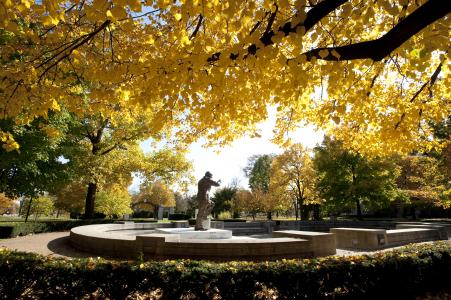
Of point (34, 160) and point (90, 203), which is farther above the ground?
point (34, 160)

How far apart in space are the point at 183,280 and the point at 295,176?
26280mm

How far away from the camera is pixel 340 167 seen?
2841 cm

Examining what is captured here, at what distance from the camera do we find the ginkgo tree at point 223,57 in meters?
3.94

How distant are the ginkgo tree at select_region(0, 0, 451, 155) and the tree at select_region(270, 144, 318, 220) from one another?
21.0 metres

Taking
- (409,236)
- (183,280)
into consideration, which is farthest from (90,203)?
(409,236)

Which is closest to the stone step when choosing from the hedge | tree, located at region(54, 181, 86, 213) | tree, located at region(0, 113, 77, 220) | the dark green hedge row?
the dark green hedge row

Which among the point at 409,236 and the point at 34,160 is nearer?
the point at 409,236

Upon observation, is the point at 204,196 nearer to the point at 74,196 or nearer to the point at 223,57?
the point at 223,57

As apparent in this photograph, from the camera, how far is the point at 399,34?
13.2 feet

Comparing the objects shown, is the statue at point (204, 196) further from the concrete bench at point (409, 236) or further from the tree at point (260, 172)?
the tree at point (260, 172)

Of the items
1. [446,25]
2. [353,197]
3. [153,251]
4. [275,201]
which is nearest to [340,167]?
[353,197]

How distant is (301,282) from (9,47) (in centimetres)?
685

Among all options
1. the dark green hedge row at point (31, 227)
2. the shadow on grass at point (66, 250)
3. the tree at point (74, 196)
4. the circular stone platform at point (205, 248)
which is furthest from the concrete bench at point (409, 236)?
the tree at point (74, 196)

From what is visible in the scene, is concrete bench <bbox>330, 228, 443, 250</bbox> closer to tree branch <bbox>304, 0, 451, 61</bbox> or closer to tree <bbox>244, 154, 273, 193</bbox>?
tree branch <bbox>304, 0, 451, 61</bbox>
